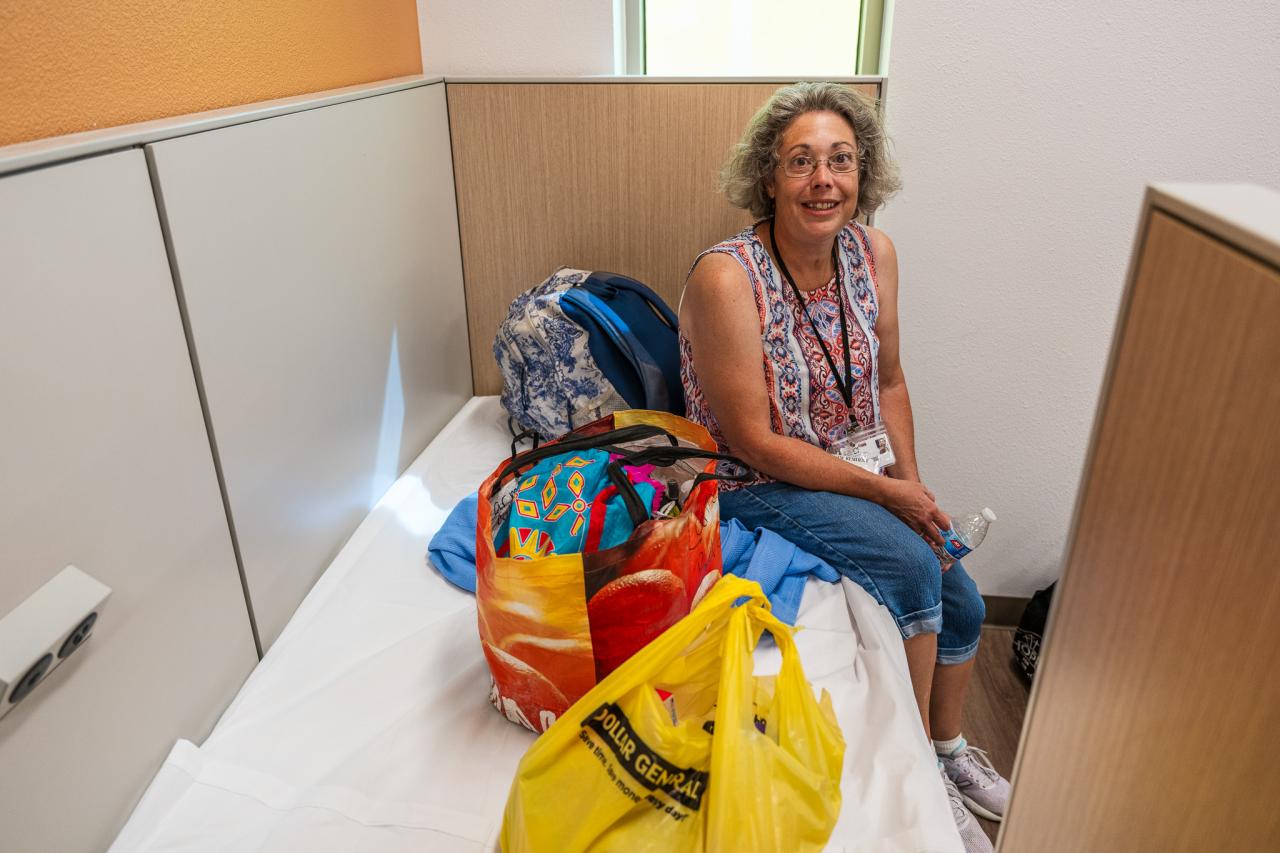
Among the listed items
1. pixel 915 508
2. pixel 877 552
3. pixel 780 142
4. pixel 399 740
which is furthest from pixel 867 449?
pixel 399 740

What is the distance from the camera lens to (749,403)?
152cm

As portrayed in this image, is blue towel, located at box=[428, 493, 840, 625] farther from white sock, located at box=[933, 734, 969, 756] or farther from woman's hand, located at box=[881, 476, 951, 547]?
white sock, located at box=[933, 734, 969, 756]

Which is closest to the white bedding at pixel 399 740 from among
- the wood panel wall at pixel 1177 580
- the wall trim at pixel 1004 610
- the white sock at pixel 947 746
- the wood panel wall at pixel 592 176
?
the white sock at pixel 947 746

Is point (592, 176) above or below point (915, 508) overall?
above

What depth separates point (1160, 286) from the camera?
0.40m

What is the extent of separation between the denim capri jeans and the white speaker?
997mm

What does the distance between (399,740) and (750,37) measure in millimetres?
1870

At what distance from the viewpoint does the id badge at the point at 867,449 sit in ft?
5.36

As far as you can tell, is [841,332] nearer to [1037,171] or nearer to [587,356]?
[587,356]

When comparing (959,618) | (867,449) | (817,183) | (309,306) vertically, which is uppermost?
(817,183)

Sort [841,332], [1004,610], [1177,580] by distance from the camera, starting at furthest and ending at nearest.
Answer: [1004,610], [841,332], [1177,580]

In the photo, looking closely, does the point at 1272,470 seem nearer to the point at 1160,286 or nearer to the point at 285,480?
the point at 1160,286

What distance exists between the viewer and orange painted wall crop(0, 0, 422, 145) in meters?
0.94

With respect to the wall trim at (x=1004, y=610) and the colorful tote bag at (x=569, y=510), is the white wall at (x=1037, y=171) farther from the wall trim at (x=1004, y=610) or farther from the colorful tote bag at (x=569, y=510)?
the colorful tote bag at (x=569, y=510)
